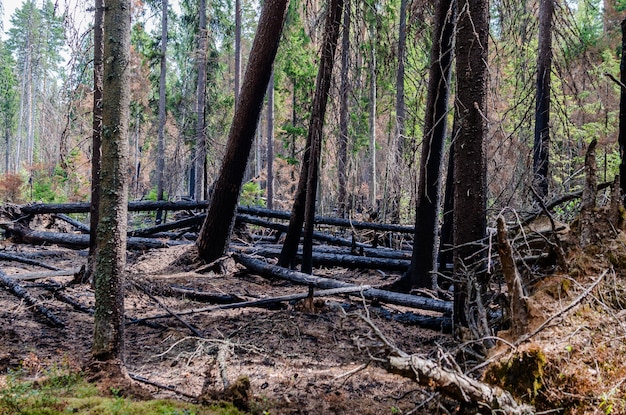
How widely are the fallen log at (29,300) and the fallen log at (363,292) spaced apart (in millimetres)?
3013

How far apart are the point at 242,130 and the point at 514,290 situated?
5.91 m

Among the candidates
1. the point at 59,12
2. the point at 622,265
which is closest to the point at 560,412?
the point at 622,265

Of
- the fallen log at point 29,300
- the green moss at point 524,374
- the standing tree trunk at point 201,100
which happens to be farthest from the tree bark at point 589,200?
the standing tree trunk at point 201,100

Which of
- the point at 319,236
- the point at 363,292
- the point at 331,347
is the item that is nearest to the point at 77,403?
the point at 331,347

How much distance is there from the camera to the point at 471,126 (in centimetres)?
401

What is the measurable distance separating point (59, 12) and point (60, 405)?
3.43m

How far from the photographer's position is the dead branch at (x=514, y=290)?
289 cm

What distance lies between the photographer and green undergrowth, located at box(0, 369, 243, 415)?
2664 mm

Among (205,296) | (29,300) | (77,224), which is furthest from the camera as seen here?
(77,224)

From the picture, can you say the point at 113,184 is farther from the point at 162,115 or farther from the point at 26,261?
the point at 162,115

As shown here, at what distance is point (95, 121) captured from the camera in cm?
570

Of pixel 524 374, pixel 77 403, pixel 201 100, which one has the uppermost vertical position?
pixel 201 100

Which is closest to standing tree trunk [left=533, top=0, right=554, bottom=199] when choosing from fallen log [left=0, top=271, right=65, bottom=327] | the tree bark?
the tree bark

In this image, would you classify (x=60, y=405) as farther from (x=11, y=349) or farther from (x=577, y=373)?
(x=577, y=373)
